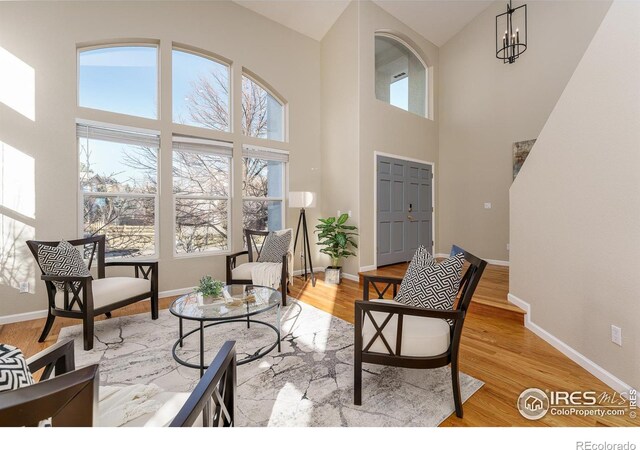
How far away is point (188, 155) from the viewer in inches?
165

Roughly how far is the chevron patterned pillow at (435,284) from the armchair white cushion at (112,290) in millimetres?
2579

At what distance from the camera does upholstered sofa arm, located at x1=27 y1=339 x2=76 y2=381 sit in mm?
1042

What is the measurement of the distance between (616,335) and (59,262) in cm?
428

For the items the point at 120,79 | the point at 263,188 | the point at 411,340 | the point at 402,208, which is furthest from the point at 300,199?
the point at 411,340

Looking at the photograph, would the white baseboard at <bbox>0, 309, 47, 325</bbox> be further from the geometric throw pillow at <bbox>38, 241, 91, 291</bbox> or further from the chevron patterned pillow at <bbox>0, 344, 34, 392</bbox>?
the chevron patterned pillow at <bbox>0, 344, 34, 392</bbox>

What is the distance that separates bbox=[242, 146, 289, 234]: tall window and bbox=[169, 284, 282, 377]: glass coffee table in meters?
2.24

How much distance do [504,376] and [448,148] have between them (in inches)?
199

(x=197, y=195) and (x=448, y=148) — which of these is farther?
(x=448, y=148)

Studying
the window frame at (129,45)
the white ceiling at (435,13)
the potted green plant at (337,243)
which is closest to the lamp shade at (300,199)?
the potted green plant at (337,243)

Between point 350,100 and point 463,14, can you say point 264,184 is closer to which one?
point 350,100

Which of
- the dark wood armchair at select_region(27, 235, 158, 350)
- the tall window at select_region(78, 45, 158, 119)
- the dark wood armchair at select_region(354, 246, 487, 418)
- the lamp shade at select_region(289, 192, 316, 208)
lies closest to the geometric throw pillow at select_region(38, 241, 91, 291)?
the dark wood armchair at select_region(27, 235, 158, 350)

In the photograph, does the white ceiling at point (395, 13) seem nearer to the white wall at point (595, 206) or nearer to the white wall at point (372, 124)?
the white wall at point (372, 124)

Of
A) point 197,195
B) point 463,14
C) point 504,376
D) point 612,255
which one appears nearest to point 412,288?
point 504,376

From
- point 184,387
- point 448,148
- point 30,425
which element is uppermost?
point 448,148
